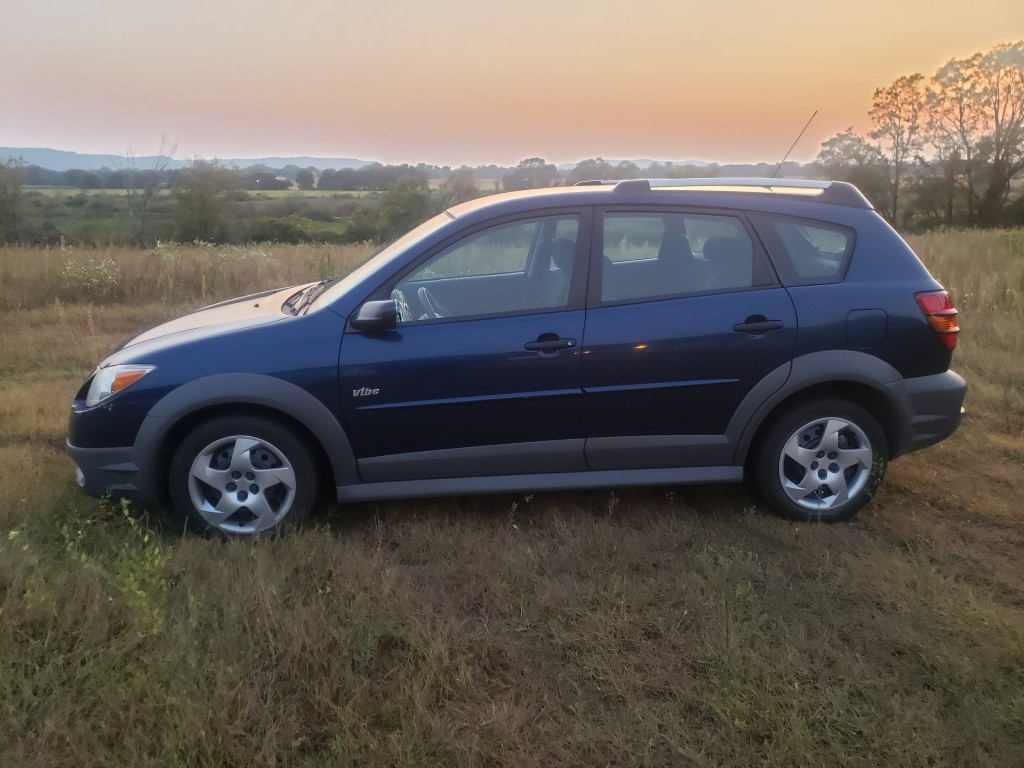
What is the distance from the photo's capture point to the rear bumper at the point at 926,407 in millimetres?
3943

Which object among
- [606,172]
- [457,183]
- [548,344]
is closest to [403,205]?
[457,183]

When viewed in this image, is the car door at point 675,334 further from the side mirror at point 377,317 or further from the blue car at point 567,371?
the side mirror at point 377,317

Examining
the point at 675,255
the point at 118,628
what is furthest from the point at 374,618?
the point at 675,255

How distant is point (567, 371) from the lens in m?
3.72

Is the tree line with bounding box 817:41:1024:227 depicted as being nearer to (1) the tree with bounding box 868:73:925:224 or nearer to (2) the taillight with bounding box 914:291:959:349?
(1) the tree with bounding box 868:73:925:224

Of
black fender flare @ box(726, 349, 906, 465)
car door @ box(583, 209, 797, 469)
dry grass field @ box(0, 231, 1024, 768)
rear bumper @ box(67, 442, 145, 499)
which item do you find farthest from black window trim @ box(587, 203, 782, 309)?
rear bumper @ box(67, 442, 145, 499)

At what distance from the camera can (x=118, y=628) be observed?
2.90m

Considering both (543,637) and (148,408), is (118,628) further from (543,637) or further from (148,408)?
(543,637)

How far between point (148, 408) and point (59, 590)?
3.05 ft

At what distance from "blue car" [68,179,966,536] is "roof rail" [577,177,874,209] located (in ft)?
0.07

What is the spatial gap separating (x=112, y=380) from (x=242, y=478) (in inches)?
32.1

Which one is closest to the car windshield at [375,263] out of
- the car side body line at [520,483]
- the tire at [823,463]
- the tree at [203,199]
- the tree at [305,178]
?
the car side body line at [520,483]

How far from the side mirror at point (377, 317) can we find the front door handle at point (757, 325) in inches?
68.4

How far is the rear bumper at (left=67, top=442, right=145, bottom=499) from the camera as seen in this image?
3666 millimetres
